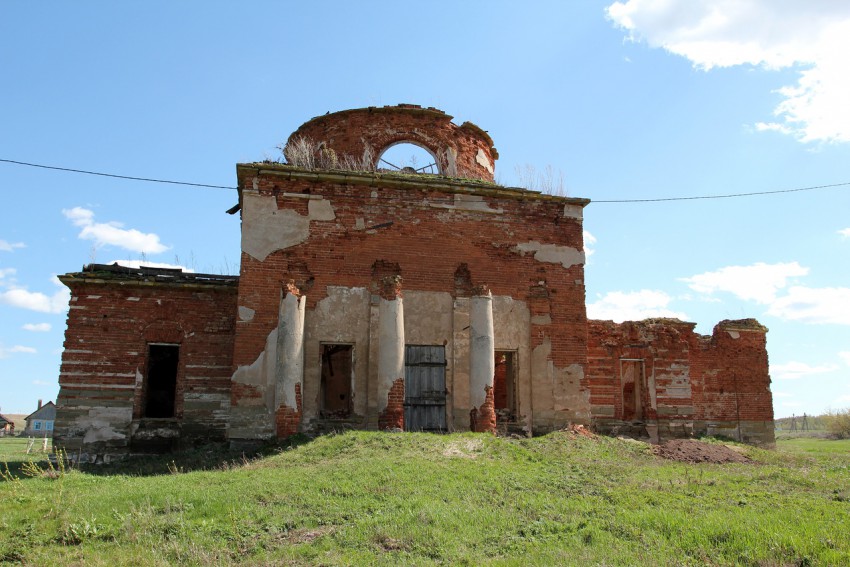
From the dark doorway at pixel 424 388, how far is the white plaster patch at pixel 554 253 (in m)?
3.15

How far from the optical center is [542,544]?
697 centimetres

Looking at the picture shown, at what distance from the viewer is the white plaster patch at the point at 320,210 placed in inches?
566

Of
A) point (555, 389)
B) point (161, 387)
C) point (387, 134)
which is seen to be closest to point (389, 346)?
point (555, 389)

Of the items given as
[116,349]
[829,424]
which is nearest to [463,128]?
[116,349]

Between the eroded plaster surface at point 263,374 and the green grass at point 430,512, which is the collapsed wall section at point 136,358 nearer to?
the eroded plaster surface at point 263,374

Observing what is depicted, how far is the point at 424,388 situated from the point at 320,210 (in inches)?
176

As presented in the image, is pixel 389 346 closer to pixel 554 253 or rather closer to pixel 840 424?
pixel 554 253

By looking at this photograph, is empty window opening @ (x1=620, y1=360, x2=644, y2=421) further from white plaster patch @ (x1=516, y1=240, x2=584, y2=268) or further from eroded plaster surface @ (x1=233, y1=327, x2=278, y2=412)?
eroded plaster surface @ (x1=233, y1=327, x2=278, y2=412)

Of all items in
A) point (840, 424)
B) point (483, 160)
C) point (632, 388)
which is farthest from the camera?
point (840, 424)

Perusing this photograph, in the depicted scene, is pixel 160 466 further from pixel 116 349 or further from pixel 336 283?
pixel 336 283

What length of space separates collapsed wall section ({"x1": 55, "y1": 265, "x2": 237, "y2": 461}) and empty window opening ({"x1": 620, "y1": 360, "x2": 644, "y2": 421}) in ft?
32.8

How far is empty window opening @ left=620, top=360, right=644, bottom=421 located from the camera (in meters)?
17.3

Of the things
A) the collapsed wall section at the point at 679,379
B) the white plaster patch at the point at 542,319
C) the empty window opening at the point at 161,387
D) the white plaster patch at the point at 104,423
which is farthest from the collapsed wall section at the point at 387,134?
the white plaster patch at the point at 104,423

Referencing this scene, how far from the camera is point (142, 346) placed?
1480 centimetres
